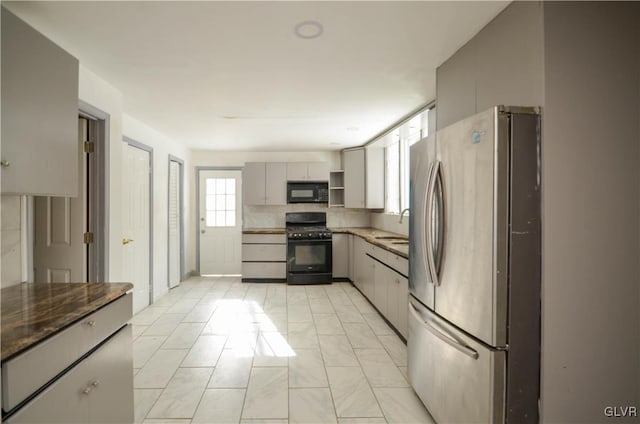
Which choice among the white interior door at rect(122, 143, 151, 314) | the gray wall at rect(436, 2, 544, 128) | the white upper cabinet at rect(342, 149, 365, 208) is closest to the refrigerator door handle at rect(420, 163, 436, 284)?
the gray wall at rect(436, 2, 544, 128)

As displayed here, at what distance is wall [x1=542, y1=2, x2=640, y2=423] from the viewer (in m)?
1.43

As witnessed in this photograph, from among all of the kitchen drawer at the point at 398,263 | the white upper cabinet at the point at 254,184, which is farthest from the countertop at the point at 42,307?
the white upper cabinet at the point at 254,184

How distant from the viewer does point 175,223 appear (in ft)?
17.4

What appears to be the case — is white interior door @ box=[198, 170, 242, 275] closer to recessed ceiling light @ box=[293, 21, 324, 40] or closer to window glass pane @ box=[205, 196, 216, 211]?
window glass pane @ box=[205, 196, 216, 211]

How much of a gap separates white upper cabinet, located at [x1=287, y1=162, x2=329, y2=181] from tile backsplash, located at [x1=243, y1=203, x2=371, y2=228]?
1.87 feet

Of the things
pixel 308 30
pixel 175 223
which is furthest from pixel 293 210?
pixel 308 30

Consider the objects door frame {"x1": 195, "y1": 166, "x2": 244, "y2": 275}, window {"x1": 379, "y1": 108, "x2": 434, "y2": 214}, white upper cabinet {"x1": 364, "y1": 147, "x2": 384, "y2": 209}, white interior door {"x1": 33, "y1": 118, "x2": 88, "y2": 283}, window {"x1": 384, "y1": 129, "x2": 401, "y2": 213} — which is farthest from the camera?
door frame {"x1": 195, "y1": 166, "x2": 244, "y2": 275}

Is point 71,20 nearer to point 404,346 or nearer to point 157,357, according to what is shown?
point 157,357

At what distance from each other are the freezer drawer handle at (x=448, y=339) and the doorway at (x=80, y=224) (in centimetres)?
245

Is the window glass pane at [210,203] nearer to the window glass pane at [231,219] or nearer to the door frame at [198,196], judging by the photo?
the door frame at [198,196]

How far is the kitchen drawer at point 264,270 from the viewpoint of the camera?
5.53 metres

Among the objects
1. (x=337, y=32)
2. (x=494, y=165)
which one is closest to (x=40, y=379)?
Result: (x=494, y=165)

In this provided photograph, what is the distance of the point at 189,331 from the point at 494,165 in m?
3.26

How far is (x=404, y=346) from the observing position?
308 cm
